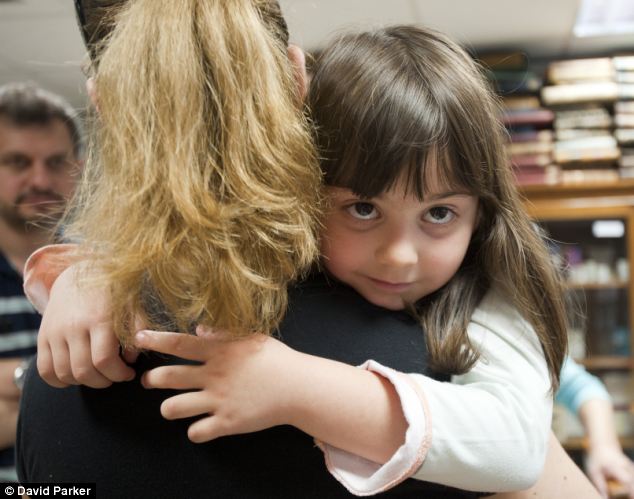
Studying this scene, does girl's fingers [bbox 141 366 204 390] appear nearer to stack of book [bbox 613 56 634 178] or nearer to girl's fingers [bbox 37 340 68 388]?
girl's fingers [bbox 37 340 68 388]

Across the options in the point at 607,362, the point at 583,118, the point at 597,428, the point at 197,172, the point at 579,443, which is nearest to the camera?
the point at 197,172

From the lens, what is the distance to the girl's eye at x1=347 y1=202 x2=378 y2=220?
68 cm

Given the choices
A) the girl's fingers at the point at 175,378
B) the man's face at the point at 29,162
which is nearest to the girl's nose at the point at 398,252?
the girl's fingers at the point at 175,378

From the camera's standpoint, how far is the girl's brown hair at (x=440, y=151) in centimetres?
66

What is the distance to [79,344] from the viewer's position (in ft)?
1.89

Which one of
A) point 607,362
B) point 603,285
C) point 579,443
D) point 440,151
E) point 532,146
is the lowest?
point 579,443

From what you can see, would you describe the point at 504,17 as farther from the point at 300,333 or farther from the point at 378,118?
the point at 300,333

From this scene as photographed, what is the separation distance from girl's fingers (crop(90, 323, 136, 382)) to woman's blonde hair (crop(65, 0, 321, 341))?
2 cm

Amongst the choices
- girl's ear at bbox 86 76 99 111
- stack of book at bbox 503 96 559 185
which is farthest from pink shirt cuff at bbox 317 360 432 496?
stack of book at bbox 503 96 559 185

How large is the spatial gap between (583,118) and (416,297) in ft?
8.86

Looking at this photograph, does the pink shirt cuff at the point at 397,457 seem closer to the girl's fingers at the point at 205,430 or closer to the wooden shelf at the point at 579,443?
the girl's fingers at the point at 205,430

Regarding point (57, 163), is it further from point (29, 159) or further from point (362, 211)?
point (362, 211)

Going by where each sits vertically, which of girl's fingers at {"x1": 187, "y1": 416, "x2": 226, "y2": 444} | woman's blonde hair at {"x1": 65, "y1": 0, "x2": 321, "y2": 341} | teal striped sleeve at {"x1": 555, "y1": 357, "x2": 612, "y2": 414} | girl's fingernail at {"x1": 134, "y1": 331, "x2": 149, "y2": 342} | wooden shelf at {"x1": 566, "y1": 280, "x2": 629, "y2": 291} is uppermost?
woman's blonde hair at {"x1": 65, "y1": 0, "x2": 321, "y2": 341}

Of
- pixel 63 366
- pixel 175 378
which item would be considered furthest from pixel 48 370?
pixel 175 378
